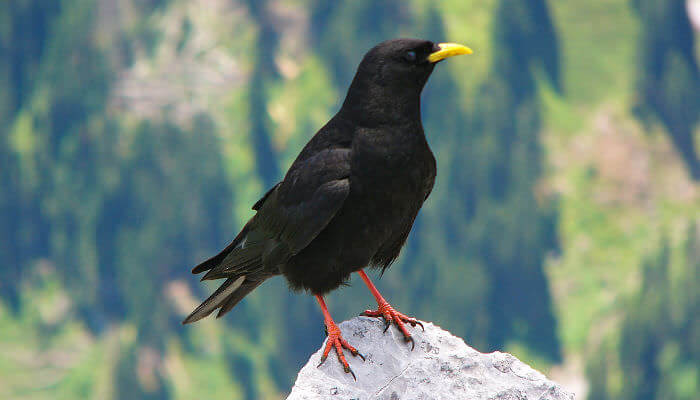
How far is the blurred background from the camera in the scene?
143ft

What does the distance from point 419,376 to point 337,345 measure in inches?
27.3

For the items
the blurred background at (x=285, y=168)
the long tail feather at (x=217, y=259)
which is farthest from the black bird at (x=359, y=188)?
the blurred background at (x=285, y=168)

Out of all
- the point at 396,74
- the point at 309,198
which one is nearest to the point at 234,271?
the point at 309,198

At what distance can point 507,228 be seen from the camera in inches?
1820

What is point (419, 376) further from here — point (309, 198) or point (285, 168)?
point (285, 168)

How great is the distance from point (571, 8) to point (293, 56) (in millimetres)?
16510

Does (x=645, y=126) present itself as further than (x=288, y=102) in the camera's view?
No

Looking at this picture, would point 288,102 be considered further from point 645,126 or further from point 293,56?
point 645,126

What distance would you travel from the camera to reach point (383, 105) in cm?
670

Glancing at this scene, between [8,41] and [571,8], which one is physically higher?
[8,41]

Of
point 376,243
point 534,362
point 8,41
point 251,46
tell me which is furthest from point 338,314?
point 376,243

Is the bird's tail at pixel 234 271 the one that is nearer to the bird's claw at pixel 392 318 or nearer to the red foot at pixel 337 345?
the red foot at pixel 337 345

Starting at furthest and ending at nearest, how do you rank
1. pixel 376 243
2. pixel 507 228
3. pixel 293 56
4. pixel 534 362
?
pixel 293 56
pixel 507 228
pixel 534 362
pixel 376 243

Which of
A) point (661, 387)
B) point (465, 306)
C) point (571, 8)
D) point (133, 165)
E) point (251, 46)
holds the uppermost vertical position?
point (251, 46)
